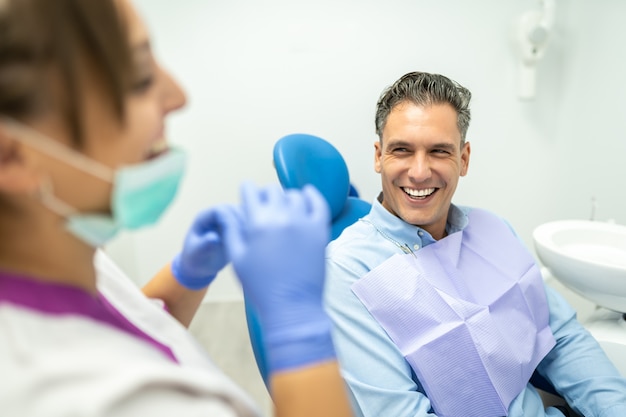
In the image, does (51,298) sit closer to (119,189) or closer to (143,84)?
(119,189)

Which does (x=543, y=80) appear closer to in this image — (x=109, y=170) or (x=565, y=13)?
(x=565, y=13)

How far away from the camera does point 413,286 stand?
1.00 meters

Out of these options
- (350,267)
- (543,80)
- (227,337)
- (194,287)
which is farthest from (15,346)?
(543,80)

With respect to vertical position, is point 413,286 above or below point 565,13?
below

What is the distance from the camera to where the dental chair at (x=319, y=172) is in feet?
3.99

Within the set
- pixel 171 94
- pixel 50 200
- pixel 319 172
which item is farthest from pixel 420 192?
pixel 50 200

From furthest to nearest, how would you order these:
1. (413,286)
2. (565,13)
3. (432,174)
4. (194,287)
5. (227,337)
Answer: (227,337) < (565,13) < (432,174) < (413,286) < (194,287)

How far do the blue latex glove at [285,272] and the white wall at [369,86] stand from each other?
174 centimetres

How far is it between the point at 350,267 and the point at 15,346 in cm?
72

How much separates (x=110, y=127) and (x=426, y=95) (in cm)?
85

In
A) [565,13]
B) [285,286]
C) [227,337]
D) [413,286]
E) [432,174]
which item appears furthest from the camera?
[227,337]

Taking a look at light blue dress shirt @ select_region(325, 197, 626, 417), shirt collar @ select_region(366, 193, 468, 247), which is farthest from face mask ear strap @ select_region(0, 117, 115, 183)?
shirt collar @ select_region(366, 193, 468, 247)

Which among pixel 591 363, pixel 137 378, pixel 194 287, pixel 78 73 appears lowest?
pixel 591 363

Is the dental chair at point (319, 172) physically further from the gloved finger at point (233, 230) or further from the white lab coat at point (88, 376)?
the white lab coat at point (88, 376)
